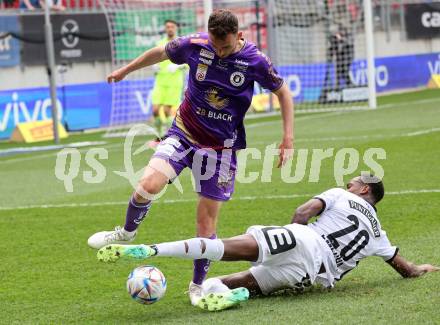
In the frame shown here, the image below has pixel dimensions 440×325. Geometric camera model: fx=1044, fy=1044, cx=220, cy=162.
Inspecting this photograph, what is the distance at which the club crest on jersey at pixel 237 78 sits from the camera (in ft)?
25.4

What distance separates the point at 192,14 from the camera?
26.1 m

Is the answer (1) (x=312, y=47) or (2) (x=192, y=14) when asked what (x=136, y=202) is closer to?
(2) (x=192, y=14)

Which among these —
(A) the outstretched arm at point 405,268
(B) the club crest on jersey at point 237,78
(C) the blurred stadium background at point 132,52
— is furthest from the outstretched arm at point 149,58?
(C) the blurred stadium background at point 132,52

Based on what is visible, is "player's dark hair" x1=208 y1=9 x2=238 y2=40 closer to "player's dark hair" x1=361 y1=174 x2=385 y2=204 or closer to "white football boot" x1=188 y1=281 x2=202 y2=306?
"player's dark hair" x1=361 y1=174 x2=385 y2=204

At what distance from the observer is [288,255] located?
735 cm

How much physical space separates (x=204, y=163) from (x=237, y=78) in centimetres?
69

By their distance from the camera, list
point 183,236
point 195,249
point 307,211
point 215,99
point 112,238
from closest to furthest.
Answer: point 195,249
point 307,211
point 215,99
point 112,238
point 183,236

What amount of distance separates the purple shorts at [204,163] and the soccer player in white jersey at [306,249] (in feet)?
1.85

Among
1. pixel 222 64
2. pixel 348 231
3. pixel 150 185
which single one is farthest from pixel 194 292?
pixel 222 64

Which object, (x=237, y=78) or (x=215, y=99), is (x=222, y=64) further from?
(x=215, y=99)

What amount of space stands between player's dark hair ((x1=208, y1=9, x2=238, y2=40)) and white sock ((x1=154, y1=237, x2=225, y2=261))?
1.49 metres

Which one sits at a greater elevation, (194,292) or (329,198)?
(329,198)

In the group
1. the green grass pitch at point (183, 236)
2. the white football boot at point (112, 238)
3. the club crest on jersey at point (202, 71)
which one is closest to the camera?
the green grass pitch at point (183, 236)

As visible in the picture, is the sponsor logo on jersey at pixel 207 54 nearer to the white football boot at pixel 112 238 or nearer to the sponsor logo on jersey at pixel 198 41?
the sponsor logo on jersey at pixel 198 41
